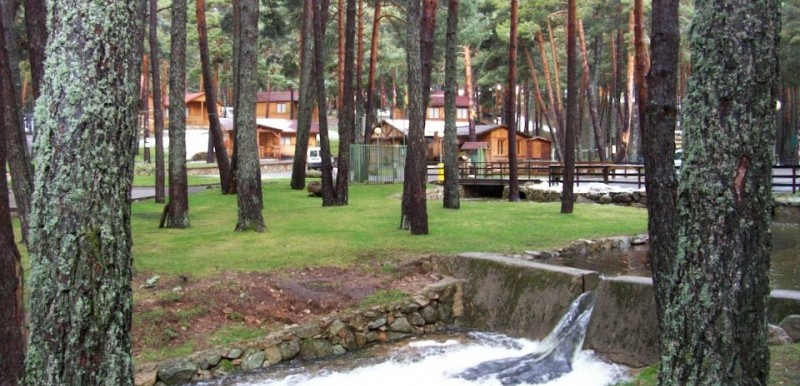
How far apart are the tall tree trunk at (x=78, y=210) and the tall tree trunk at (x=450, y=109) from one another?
16.1m

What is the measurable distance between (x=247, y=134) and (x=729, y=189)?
1262 cm

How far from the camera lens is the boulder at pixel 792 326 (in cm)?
689

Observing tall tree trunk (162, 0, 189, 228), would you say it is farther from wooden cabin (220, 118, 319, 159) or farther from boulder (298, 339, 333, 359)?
wooden cabin (220, 118, 319, 159)

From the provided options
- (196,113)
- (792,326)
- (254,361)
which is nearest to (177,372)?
(254,361)

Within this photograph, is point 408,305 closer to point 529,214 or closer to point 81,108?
point 81,108

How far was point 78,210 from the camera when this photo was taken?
3.42 metres

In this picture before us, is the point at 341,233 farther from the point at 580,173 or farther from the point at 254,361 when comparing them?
the point at 580,173

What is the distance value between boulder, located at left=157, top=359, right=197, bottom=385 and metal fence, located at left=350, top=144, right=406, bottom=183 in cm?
2335

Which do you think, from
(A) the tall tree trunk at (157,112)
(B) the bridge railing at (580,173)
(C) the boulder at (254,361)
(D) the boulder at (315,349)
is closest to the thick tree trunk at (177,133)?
(A) the tall tree trunk at (157,112)

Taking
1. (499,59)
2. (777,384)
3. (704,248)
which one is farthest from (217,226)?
(499,59)

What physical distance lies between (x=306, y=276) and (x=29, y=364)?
733 centimetres

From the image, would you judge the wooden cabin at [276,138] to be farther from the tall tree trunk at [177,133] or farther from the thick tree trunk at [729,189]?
the thick tree trunk at [729,189]

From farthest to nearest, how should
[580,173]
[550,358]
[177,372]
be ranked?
[580,173]
[550,358]
[177,372]

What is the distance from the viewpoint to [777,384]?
17.5 feet
